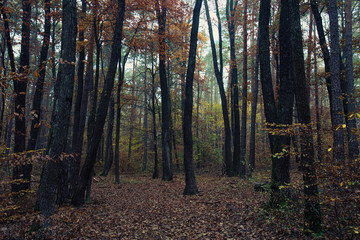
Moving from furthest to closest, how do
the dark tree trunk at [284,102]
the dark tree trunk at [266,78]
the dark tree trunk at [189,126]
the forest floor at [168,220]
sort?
the dark tree trunk at [189,126], the dark tree trunk at [266,78], the dark tree trunk at [284,102], the forest floor at [168,220]

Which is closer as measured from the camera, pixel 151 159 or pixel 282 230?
pixel 282 230

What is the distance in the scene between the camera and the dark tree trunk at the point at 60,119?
4.98m

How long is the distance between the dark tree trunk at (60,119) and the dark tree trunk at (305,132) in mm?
4888

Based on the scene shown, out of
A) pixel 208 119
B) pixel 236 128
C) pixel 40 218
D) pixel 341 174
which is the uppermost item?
pixel 208 119

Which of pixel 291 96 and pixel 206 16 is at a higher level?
pixel 206 16

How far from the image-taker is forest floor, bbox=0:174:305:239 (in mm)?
4855

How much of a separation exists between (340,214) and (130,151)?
19.1 m

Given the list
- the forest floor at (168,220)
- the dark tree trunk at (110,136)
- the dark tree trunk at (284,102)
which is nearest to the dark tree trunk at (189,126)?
the forest floor at (168,220)

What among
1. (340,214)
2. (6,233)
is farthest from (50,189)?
(340,214)

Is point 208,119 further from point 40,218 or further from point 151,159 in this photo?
point 40,218

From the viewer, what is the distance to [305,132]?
145 inches

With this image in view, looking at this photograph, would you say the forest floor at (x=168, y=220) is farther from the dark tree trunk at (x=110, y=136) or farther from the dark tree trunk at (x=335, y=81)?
the dark tree trunk at (x=110, y=136)

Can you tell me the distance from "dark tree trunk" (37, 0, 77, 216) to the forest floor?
452mm

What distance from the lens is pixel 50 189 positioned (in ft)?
16.4
